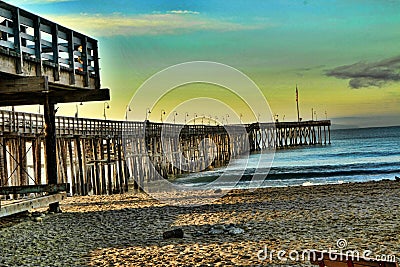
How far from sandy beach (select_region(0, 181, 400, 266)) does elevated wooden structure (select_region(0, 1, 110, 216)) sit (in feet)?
9.65

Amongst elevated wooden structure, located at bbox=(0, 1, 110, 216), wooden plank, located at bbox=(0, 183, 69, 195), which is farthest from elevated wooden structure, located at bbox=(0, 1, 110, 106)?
wooden plank, located at bbox=(0, 183, 69, 195)

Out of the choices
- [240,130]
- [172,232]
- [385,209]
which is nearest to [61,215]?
[172,232]

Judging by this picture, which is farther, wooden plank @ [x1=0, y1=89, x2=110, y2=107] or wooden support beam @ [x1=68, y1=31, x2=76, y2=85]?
wooden plank @ [x1=0, y1=89, x2=110, y2=107]

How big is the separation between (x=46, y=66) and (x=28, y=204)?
319cm

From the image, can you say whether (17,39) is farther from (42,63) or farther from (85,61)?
(85,61)

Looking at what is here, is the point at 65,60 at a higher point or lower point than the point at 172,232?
higher

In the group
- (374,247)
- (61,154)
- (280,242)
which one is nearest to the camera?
(374,247)

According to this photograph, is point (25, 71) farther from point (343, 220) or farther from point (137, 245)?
point (343, 220)

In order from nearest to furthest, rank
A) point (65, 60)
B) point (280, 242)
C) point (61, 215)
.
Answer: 1. point (280, 242)
2. point (65, 60)
3. point (61, 215)

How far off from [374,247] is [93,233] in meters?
5.59

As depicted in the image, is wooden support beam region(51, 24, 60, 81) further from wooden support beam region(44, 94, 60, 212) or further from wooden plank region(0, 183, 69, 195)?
wooden plank region(0, 183, 69, 195)

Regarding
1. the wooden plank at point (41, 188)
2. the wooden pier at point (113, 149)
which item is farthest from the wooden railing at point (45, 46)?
the wooden pier at point (113, 149)

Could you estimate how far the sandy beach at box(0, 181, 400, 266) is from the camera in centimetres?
856

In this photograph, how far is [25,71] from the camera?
37.8 feet
